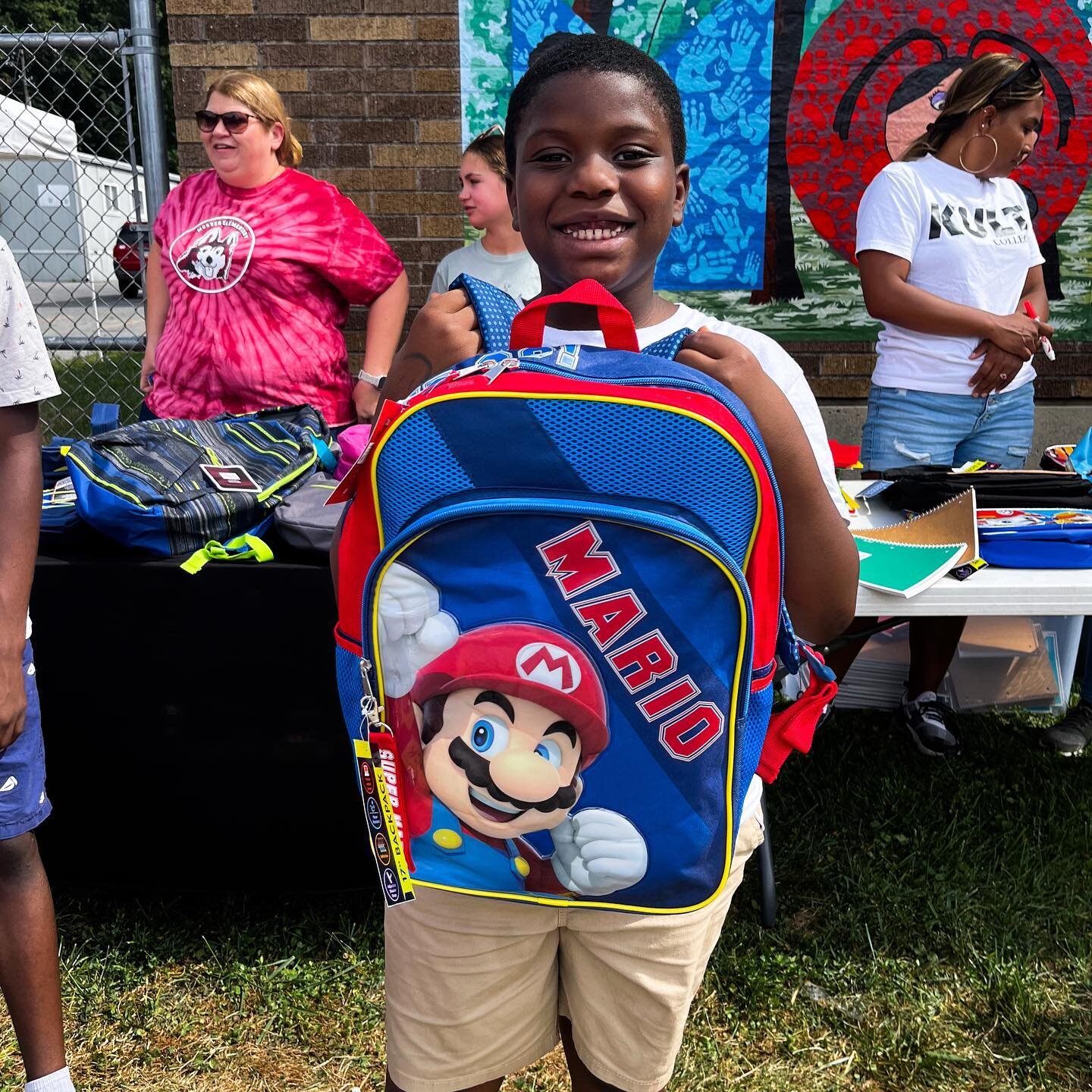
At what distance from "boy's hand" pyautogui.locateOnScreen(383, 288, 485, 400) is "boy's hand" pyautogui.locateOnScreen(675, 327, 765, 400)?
0.25m

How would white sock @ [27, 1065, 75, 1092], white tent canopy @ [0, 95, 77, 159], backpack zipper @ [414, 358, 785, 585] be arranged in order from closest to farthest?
backpack zipper @ [414, 358, 785, 585]
white sock @ [27, 1065, 75, 1092]
white tent canopy @ [0, 95, 77, 159]

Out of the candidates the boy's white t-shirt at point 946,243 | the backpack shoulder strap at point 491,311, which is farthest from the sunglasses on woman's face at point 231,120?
the backpack shoulder strap at point 491,311

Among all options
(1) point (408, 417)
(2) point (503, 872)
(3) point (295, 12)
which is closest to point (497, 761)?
(2) point (503, 872)

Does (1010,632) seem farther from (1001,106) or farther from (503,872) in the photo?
(503,872)

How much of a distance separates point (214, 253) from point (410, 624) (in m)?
2.40

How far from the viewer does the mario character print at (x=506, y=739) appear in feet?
3.58

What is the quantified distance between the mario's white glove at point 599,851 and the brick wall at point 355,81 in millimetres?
4472

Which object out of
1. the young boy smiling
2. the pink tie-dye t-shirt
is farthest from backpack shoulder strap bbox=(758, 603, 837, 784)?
the pink tie-dye t-shirt

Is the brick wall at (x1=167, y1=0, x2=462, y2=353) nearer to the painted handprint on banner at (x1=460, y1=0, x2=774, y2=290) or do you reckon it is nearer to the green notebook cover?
the painted handprint on banner at (x1=460, y1=0, x2=774, y2=290)

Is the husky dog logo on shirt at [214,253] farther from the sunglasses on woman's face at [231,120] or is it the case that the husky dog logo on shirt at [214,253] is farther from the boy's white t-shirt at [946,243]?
the boy's white t-shirt at [946,243]

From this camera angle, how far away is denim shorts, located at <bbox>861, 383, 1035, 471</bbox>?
123 inches

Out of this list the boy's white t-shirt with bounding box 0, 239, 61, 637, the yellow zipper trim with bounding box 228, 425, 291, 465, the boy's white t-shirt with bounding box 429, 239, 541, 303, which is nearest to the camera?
the boy's white t-shirt with bounding box 0, 239, 61, 637

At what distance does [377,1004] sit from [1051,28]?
524cm

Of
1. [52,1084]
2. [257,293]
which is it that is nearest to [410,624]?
[52,1084]
